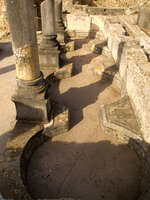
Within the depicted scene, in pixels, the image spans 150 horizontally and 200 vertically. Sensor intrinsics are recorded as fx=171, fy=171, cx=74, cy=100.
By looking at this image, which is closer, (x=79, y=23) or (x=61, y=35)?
(x=61, y=35)

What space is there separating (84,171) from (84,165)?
15 cm

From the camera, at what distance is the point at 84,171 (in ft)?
12.3

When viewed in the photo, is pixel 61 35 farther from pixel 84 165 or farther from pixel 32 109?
pixel 84 165

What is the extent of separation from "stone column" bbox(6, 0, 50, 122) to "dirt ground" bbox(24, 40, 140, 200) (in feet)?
3.07

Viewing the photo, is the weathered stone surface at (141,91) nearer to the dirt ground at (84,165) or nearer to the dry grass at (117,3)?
the dirt ground at (84,165)

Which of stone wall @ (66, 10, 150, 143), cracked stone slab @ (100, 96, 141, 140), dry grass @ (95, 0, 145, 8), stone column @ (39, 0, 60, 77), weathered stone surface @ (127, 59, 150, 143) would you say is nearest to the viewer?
weathered stone surface @ (127, 59, 150, 143)

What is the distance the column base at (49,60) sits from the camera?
7133 mm

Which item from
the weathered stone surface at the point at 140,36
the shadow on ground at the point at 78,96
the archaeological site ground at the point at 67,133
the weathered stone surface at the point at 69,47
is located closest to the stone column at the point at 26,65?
the archaeological site ground at the point at 67,133

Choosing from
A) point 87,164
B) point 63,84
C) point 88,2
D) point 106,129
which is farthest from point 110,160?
point 88,2

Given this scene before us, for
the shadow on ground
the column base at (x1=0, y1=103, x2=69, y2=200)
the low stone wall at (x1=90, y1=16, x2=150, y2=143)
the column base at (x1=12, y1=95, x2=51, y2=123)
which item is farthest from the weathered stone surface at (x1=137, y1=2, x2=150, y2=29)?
→ the column base at (x1=12, y1=95, x2=51, y2=123)

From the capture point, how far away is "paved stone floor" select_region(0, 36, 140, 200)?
3.43 m

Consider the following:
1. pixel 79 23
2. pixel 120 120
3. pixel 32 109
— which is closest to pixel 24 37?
pixel 32 109

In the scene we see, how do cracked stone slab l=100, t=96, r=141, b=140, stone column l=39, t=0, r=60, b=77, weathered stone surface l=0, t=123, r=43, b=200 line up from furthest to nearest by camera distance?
stone column l=39, t=0, r=60, b=77
cracked stone slab l=100, t=96, r=141, b=140
weathered stone surface l=0, t=123, r=43, b=200

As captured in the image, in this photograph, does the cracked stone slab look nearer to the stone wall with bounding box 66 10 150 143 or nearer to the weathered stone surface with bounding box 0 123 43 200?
the stone wall with bounding box 66 10 150 143
